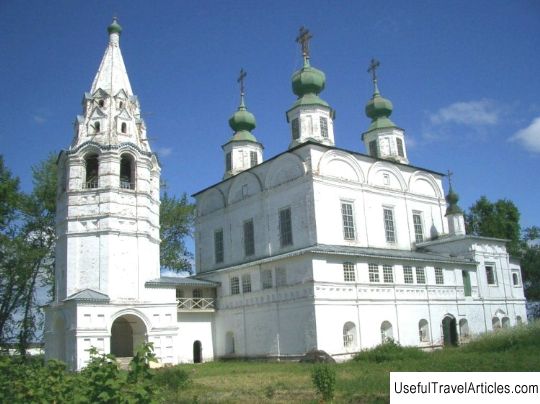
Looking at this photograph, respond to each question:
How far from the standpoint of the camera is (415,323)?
939 inches

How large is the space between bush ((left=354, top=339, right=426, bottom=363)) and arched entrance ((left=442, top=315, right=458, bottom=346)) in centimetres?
684

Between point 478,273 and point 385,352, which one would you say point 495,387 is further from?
point 478,273

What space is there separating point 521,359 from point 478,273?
45.1ft

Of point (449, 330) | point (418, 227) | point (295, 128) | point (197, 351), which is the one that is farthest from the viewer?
point (418, 227)

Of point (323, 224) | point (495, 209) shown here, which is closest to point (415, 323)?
point (323, 224)

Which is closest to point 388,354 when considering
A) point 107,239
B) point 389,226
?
point 389,226

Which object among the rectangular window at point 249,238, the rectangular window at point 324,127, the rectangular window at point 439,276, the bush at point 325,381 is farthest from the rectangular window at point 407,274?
the bush at point 325,381

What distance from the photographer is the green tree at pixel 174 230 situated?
34.7m

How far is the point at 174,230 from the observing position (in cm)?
3566

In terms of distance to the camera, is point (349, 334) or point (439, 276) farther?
point (439, 276)

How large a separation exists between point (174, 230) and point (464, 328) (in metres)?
19.1

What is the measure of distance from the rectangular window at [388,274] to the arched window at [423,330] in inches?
103

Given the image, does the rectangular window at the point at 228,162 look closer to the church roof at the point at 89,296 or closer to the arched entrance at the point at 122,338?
the arched entrance at the point at 122,338

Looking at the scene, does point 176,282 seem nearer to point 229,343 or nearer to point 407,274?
point 229,343
